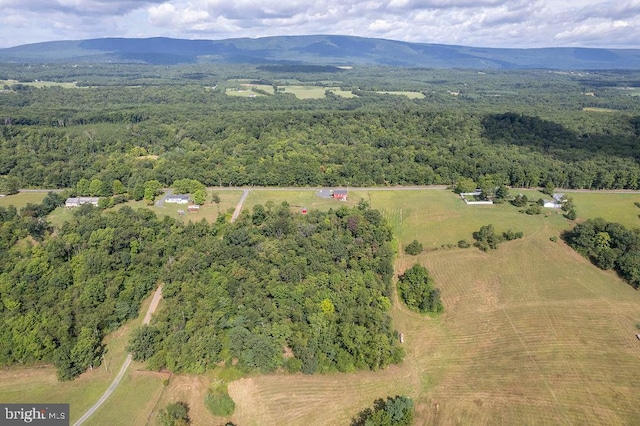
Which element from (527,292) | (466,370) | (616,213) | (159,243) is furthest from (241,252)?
(616,213)

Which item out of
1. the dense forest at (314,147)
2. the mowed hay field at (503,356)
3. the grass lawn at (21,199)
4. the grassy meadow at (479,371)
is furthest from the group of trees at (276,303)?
the grass lawn at (21,199)

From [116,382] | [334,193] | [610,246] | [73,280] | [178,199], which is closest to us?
[116,382]

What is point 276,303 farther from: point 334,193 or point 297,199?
point 334,193

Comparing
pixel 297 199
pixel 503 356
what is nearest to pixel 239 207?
pixel 297 199

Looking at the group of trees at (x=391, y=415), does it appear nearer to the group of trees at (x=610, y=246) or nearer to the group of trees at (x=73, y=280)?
the group of trees at (x=73, y=280)

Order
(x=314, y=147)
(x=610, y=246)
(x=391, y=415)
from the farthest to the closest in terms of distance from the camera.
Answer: (x=314, y=147) < (x=610, y=246) < (x=391, y=415)

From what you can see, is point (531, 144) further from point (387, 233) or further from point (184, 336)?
point (184, 336)
